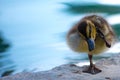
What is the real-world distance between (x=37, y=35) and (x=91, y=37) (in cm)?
244

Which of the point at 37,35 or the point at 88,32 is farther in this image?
the point at 37,35

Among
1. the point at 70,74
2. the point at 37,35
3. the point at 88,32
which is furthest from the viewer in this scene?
the point at 37,35

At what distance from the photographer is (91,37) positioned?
110 inches

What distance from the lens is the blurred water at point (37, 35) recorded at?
421cm

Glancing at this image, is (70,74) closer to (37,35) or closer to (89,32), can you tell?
(89,32)

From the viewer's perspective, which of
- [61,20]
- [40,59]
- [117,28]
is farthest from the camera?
[61,20]

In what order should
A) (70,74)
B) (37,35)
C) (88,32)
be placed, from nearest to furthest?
1. (88,32)
2. (70,74)
3. (37,35)

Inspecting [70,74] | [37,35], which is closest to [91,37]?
[70,74]

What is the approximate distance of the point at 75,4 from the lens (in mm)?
7078

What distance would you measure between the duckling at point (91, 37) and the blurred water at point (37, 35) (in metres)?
0.86

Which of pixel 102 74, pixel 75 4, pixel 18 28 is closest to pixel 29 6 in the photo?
pixel 75 4

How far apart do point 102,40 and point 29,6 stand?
12.5 ft

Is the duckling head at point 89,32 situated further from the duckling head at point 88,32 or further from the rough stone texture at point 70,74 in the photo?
the rough stone texture at point 70,74

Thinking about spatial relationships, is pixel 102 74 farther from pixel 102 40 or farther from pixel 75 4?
pixel 75 4
